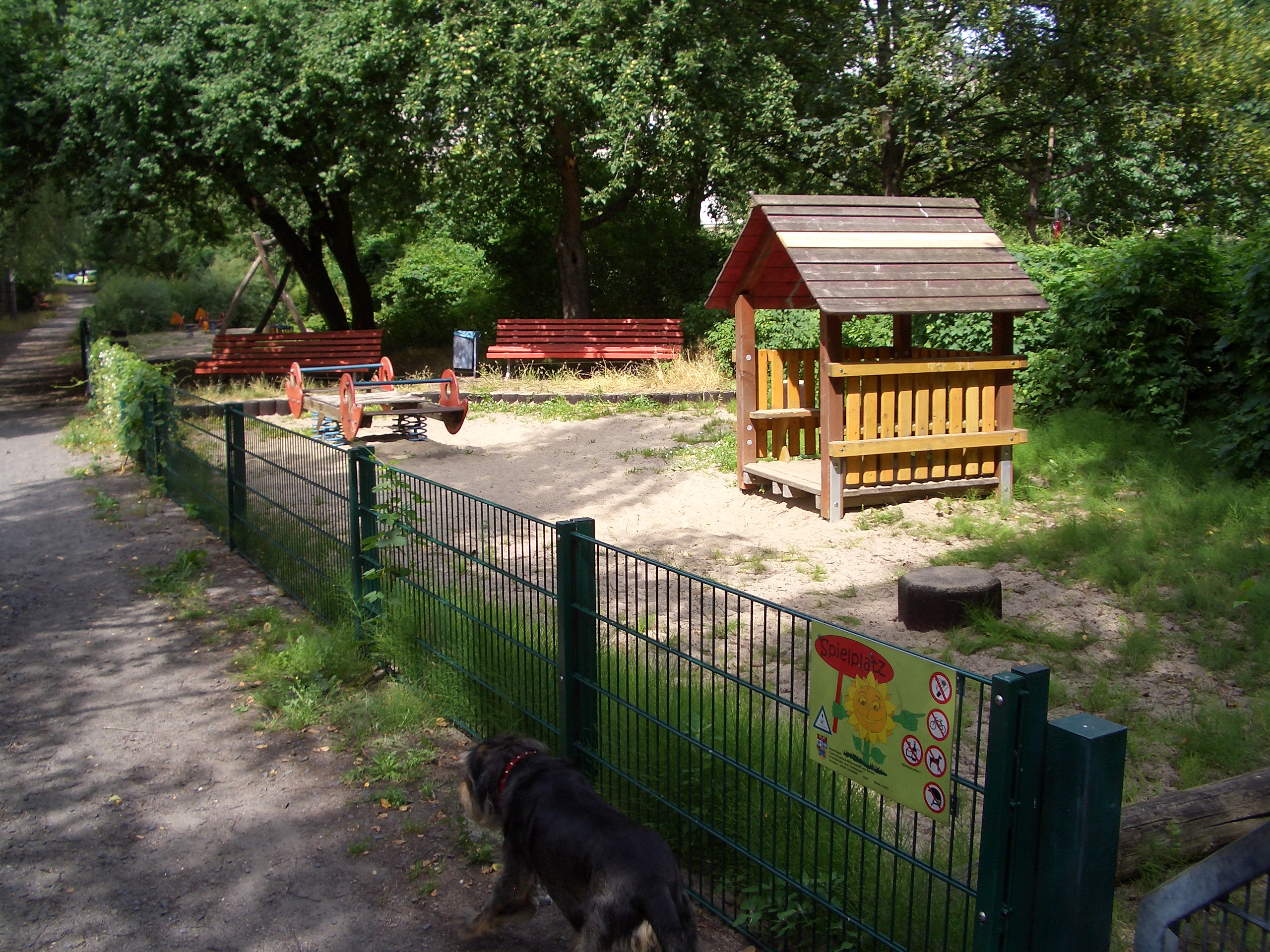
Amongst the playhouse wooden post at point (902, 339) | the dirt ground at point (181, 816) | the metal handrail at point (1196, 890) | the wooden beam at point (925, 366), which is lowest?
the dirt ground at point (181, 816)

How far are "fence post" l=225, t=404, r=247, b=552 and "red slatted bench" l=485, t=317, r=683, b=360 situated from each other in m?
11.9

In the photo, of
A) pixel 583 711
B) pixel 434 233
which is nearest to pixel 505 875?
pixel 583 711

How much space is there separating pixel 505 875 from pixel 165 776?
7.45ft

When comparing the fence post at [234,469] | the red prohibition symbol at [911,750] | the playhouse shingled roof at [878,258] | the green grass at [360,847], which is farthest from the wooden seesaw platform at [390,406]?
the red prohibition symbol at [911,750]

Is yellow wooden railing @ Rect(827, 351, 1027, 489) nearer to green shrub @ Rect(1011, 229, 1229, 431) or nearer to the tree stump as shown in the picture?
green shrub @ Rect(1011, 229, 1229, 431)

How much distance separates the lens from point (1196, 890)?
1474 mm

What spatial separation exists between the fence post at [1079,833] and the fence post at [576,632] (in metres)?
1.92

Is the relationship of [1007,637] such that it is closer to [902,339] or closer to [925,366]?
[925,366]

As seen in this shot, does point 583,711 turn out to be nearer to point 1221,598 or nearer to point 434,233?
point 1221,598

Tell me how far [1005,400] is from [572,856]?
25.8ft

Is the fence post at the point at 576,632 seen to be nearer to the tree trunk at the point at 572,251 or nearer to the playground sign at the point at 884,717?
the playground sign at the point at 884,717

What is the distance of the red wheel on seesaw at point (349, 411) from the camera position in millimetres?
13062

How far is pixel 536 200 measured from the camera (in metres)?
26.1

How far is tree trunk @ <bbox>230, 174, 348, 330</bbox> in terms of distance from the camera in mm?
22078
